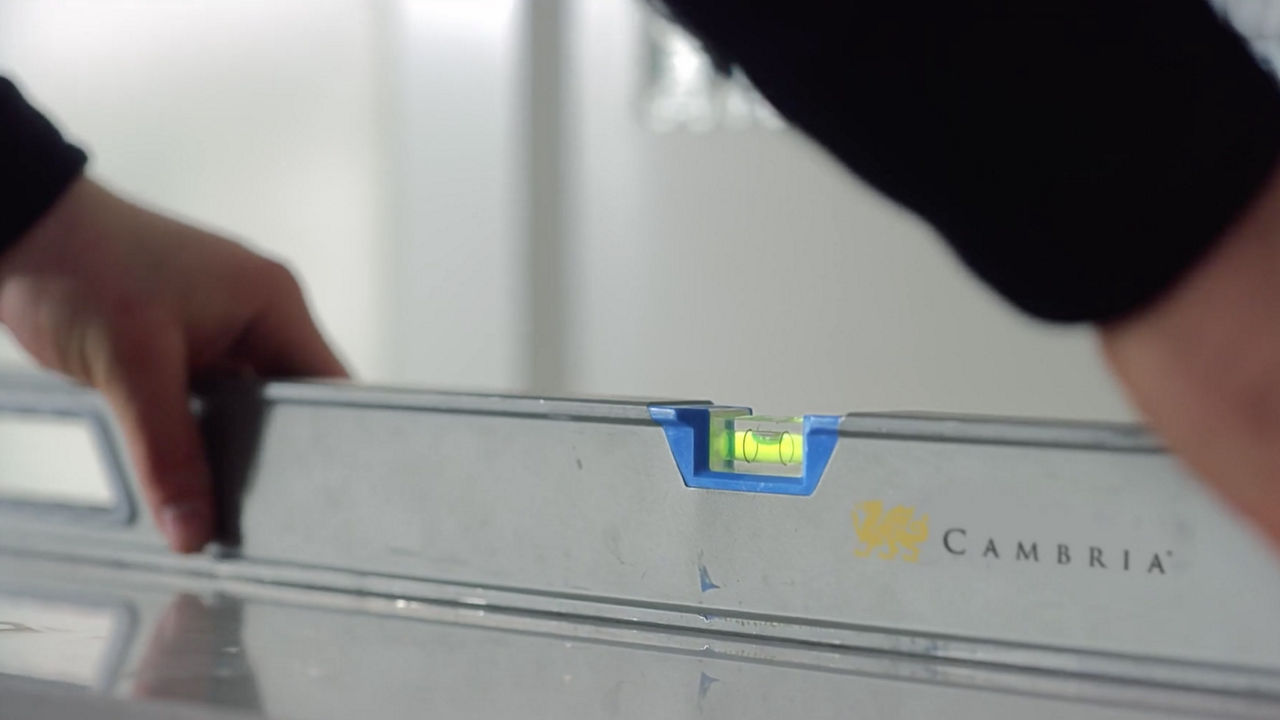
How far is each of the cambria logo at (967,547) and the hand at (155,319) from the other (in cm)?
29

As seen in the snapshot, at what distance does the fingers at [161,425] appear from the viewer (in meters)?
0.53

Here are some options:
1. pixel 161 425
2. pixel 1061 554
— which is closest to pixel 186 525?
pixel 161 425

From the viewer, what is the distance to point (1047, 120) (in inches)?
11.1

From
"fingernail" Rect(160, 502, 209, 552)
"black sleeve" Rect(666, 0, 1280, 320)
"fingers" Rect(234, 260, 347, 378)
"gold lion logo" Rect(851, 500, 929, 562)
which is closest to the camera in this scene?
"black sleeve" Rect(666, 0, 1280, 320)

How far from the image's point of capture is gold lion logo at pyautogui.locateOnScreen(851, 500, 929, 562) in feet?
1.29

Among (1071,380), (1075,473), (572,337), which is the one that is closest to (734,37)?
(1075,473)

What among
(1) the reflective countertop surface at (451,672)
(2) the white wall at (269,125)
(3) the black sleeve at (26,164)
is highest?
(2) the white wall at (269,125)

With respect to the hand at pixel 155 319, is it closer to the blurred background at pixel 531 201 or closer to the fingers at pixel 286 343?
the fingers at pixel 286 343

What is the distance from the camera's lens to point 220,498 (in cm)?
54

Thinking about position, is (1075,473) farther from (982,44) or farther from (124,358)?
(124,358)

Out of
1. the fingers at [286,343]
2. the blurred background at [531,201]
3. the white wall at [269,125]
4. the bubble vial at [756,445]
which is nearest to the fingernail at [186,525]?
the fingers at [286,343]

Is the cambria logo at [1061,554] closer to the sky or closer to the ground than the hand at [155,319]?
closer to the ground

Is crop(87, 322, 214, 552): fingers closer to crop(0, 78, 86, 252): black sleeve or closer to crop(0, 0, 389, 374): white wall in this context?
crop(0, 78, 86, 252): black sleeve

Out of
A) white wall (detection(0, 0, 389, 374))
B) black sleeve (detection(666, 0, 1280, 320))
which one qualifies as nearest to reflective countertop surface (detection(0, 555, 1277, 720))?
black sleeve (detection(666, 0, 1280, 320))
